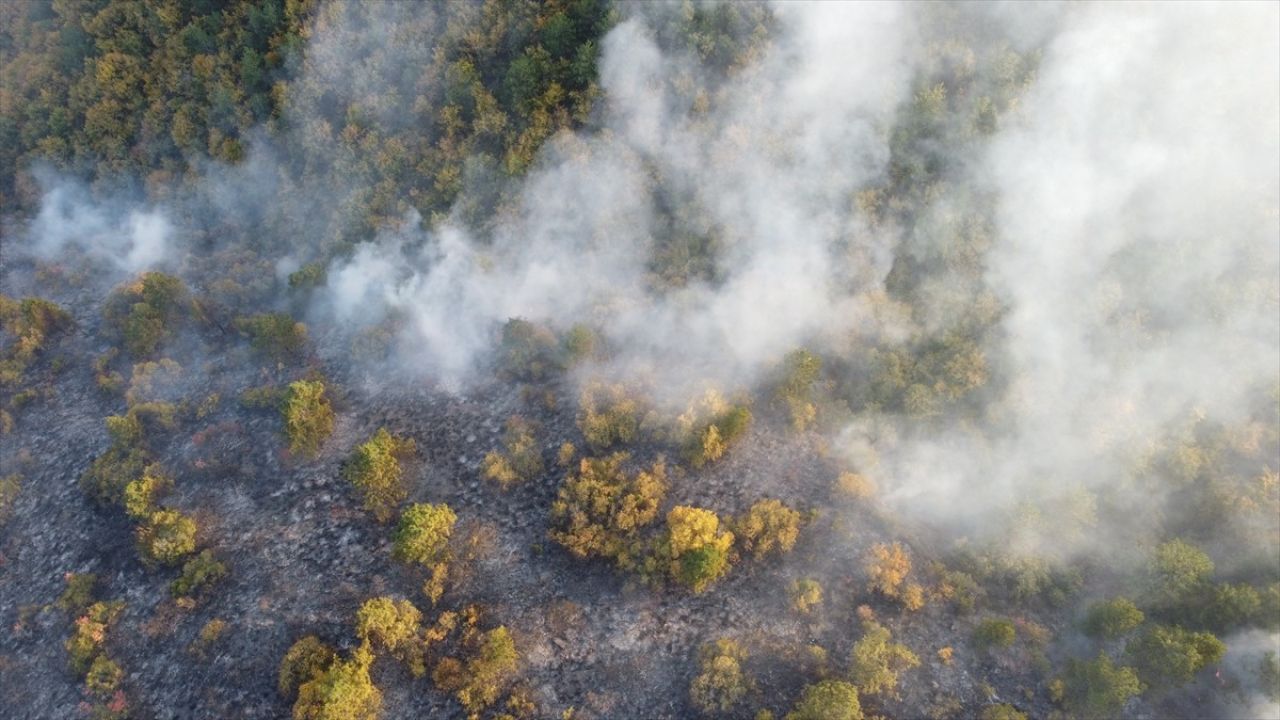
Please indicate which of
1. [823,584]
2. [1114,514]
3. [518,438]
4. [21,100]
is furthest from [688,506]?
[21,100]

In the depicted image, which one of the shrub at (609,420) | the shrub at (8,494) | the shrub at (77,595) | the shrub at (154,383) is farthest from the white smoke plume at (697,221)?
the shrub at (77,595)

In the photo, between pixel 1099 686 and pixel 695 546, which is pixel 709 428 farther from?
pixel 1099 686

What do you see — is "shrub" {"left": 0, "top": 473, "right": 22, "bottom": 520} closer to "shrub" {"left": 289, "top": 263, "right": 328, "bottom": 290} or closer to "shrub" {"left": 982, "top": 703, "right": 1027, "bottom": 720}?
"shrub" {"left": 289, "top": 263, "right": 328, "bottom": 290}

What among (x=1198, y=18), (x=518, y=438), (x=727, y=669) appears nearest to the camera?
(x=727, y=669)

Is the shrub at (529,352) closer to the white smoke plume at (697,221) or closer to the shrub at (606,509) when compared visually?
the white smoke plume at (697,221)

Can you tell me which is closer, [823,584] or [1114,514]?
[823,584]

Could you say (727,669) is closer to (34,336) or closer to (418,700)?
(418,700)
